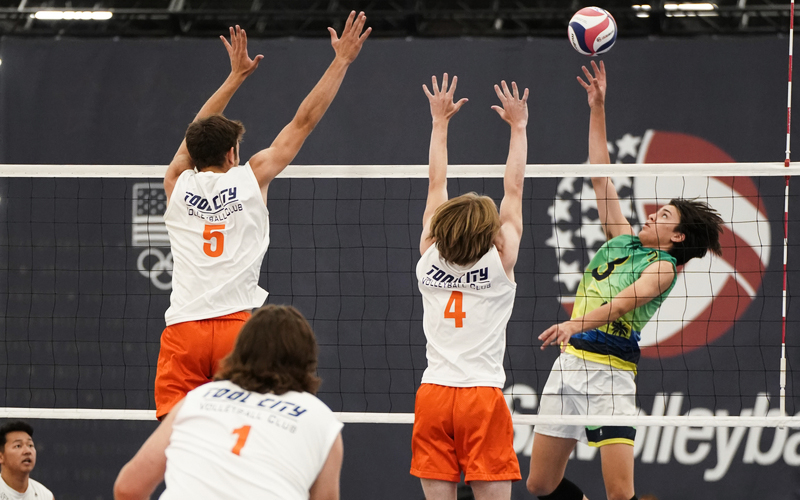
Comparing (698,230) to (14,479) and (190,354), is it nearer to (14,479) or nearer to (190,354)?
(190,354)

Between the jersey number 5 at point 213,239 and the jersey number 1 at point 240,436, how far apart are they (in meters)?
1.75

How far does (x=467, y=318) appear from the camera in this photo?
152 inches

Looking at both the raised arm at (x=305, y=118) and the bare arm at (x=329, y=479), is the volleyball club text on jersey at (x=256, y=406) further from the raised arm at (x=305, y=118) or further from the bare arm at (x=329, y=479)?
the raised arm at (x=305, y=118)

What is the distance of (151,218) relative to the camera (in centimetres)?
808

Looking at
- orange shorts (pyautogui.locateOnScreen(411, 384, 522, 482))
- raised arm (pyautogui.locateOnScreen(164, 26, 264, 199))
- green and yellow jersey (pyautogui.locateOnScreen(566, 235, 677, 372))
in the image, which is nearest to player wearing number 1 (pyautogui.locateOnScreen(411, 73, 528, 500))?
orange shorts (pyautogui.locateOnScreen(411, 384, 522, 482))

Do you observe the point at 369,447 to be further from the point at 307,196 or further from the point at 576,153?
the point at 576,153

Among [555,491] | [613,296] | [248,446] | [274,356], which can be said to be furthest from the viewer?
[555,491]

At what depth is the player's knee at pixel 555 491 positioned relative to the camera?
5.04 metres

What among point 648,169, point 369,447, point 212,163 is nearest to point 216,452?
point 212,163

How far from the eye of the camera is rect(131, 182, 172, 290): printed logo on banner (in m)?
8.05

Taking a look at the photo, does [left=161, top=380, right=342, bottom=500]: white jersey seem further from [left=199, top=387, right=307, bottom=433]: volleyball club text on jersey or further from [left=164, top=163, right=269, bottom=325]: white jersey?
[left=164, top=163, right=269, bottom=325]: white jersey

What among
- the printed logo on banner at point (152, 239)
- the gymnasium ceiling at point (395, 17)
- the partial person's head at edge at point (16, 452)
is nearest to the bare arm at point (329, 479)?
the partial person's head at edge at point (16, 452)

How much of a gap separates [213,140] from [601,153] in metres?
2.31

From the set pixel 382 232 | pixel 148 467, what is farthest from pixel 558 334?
pixel 382 232
